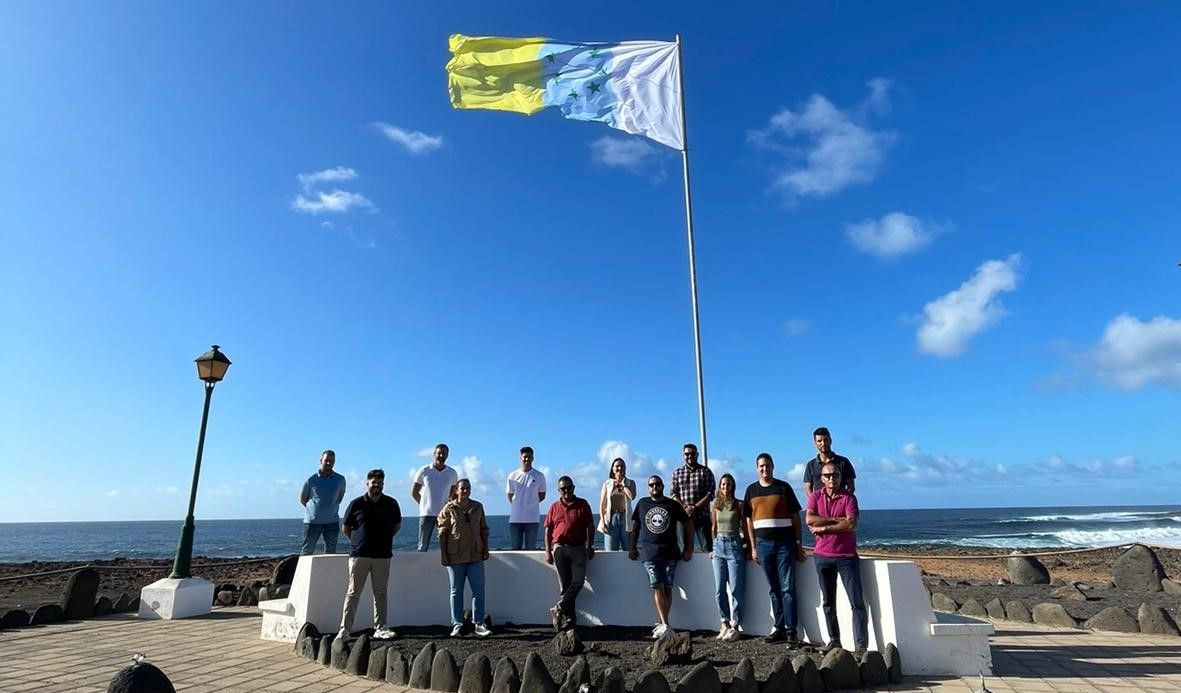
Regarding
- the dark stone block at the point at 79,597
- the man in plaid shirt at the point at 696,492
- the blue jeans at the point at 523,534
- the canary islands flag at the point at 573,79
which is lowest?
the dark stone block at the point at 79,597

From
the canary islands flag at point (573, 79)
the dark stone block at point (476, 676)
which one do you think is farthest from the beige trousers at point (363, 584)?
the canary islands flag at point (573, 79)

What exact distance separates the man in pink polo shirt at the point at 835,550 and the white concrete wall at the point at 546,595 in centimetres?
14

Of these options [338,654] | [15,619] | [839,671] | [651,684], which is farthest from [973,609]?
[15,619]

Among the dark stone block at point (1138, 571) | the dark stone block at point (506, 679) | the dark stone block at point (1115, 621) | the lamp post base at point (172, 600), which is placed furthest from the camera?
the dark stone block at point (1138, 571)

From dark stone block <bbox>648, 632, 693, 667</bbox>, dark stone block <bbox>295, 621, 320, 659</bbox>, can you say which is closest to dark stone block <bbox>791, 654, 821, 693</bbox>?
dark stone block <bbox>648, 632, 693, 667</bbox>

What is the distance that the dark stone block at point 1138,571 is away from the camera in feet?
35.6

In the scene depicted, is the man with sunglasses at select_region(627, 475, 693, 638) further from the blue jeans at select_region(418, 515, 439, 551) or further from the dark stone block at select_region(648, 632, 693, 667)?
the blue jeans at select_region(418, 515, 439, 551)

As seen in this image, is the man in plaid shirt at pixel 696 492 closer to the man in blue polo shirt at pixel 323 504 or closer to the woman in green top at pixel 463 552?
the woman in green top at pixel 463 552

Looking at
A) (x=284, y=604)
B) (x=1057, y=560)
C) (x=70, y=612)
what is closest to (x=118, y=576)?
(x=70, y=612)

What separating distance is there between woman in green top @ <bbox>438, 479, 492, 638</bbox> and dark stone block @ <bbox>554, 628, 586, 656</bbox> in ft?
3.96

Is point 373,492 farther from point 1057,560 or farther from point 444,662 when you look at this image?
point 1057,560

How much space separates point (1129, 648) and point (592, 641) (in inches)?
200

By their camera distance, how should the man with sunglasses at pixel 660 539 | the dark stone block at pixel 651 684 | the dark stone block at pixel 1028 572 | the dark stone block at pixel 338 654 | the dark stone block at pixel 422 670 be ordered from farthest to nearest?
the dark stone block at pixel 1028 572 → the man with sunglasses at pixel 660 539 → the dark stone block at pixel 338 654 → the dark stone block at pixel 422 670 → the dark stone block at pixel 651 684

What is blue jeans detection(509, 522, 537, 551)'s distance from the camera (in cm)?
815
